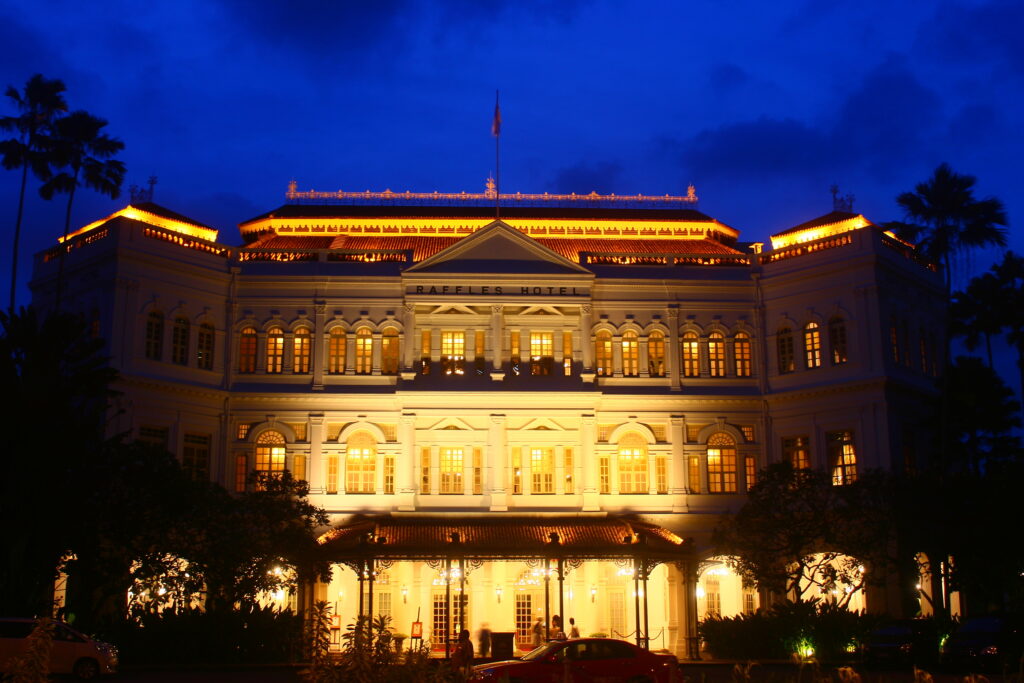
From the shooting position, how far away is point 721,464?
133 ft

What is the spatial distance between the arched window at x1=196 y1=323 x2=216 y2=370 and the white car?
47.9 feet

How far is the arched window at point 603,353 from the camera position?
136 feet

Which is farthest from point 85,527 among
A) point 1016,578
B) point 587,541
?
point 1016,578

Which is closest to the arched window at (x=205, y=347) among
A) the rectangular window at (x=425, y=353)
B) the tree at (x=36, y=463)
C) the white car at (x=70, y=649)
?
the rectangular window at (x=425, y=353)

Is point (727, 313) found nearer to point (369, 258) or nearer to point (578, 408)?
point (578, 408)

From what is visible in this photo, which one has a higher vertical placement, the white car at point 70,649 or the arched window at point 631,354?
the arched window at point 631,354

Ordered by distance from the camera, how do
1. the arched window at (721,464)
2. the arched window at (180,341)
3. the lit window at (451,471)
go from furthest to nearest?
1. the arched window at (721,464)
2. the lit window at (451,471)
3. the arched window at (180,341)

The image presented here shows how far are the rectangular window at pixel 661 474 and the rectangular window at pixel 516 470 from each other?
4891 millimetres

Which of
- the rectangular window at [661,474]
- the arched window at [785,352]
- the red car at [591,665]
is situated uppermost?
the arched window at [785,352]

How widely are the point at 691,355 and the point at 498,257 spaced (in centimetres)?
812

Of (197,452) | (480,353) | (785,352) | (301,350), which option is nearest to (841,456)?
(785,352)

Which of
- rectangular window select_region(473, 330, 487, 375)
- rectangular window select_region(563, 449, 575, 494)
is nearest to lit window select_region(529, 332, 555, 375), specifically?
rectangular window select_region(473, 330, 487, 375)

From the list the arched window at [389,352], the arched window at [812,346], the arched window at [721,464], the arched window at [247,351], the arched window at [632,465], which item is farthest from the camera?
the arched window at [389,352]

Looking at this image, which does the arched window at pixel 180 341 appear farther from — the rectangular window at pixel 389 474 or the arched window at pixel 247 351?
the rectangular window at pixel 389 474
